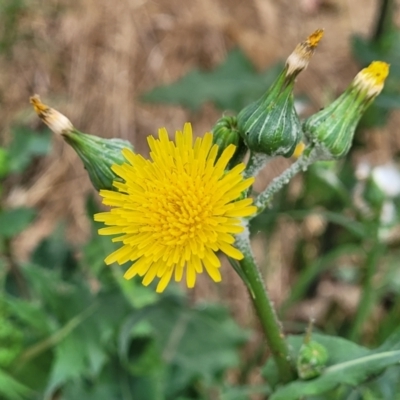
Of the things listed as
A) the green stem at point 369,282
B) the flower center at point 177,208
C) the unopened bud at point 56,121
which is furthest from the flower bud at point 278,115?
the green stem at point 369,282

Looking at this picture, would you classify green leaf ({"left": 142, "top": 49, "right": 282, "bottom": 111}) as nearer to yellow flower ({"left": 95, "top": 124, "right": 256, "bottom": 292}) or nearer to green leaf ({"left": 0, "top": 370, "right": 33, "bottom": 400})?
green leaf ({"left": 0, "top": 370, "right": 33, "bottom": 400})

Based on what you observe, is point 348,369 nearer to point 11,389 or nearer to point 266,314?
point 266,314

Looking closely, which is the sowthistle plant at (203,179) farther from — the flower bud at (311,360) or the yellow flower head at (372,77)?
the flower bud at (311,360)

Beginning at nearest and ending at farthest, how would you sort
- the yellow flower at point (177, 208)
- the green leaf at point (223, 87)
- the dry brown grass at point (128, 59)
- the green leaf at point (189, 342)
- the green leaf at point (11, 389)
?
the yellow flower at point (177, 208) → the green leaf at point (11, 389) → the green leaf at point (189, 342) → the green leaf at point (223, 87) → the dry brown grass at point (128, 59)

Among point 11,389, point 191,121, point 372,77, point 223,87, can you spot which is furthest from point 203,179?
point 191,121

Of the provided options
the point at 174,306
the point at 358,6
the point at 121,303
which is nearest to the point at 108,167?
the point at 121,303

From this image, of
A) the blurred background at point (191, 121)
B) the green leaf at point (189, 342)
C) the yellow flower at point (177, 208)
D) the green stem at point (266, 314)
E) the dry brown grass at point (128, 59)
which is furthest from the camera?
the dry brown grass at point (128, 59)

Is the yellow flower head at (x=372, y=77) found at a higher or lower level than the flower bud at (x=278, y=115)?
higher
